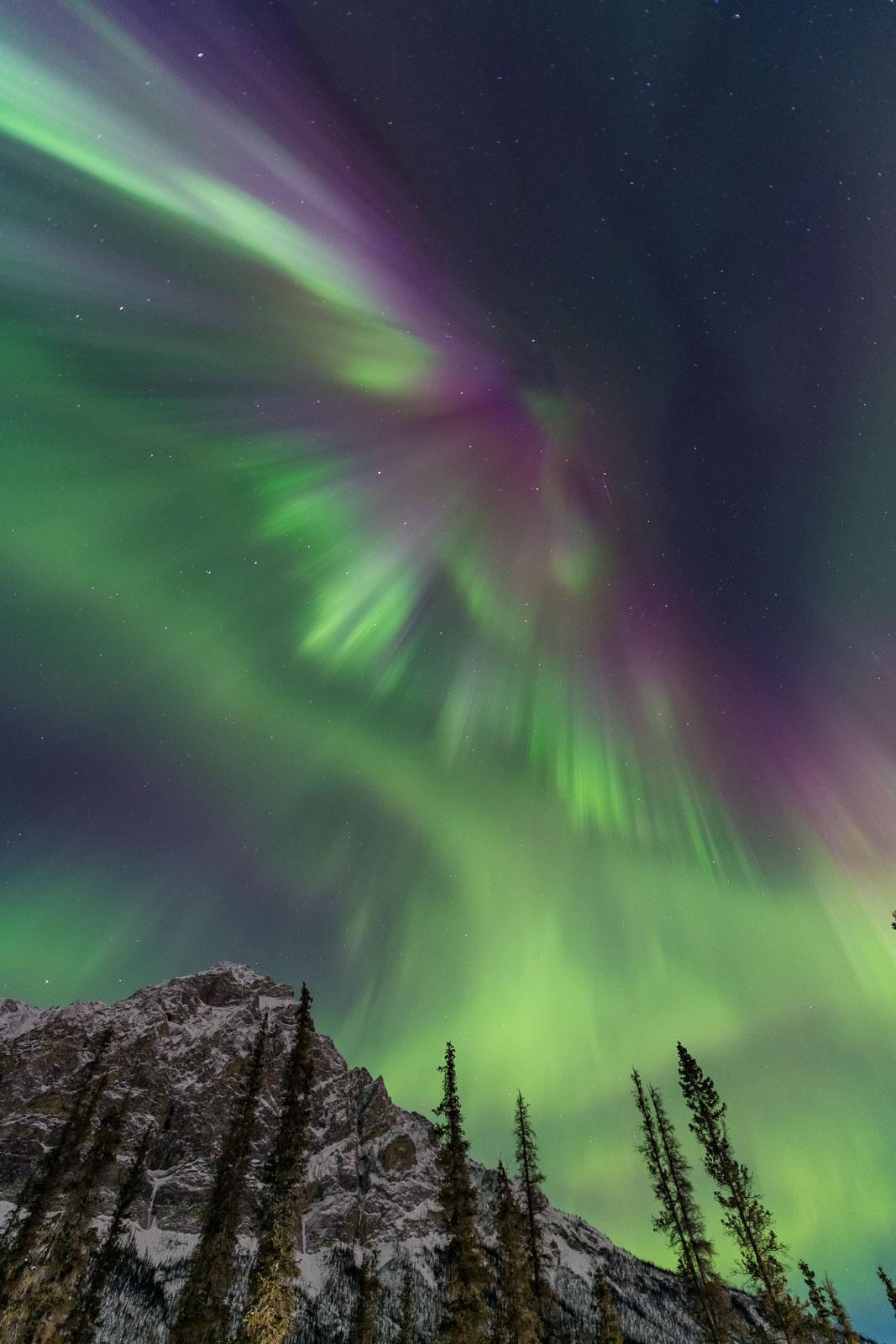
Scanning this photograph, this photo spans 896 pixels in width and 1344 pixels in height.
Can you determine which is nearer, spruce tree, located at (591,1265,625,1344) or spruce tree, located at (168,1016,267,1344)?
spruce tree, located at (168,1016,267,1344)

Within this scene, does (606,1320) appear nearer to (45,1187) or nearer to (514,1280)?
(514,1280)

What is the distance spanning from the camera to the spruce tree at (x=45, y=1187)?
27531 millimetres

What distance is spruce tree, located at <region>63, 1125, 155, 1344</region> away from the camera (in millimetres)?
29594

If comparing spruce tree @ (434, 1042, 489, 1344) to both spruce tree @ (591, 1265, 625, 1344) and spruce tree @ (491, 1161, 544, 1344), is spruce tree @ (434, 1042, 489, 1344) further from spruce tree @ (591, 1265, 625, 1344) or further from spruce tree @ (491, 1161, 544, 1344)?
spruce tree @ (591, 1265, 625, 1344)

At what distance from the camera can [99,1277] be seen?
104 feet

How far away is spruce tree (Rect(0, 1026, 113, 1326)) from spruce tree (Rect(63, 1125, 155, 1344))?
3.10 metres

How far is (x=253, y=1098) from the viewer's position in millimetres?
29375

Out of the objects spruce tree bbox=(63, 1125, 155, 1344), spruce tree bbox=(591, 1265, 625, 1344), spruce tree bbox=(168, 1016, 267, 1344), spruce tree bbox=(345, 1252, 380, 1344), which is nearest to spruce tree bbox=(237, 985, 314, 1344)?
spruce tree bbox=(168, 1016, 267, 1344)

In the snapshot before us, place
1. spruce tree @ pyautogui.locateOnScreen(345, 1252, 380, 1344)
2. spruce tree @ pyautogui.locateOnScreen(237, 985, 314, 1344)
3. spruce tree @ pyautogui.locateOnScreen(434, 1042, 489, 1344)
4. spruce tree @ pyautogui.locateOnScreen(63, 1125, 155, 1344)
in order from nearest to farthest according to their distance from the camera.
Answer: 1. spruce tree @ pyautogui.locateOnScreen(237, 985, 314, 1344)
2. spruce tree @ pyautogui.locateOnScreen(434, 1042, 489, 1344)
3. spruce tree @ pyautogui.locateOnScreen(63, 1125, 155, 1344)
4. spruce tree @ pyautogui.locateOnScreen(345, 1252, 380, 1344)

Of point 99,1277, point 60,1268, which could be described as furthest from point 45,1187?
point 99,1277

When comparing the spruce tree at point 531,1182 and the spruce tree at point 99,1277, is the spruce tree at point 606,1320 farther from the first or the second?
the spruce tree at point 99,1277

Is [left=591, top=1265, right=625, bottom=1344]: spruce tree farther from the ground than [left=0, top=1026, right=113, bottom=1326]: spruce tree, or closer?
closer

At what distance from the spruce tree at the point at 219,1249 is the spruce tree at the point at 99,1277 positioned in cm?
637

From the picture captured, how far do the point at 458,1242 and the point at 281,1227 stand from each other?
9.35 m
